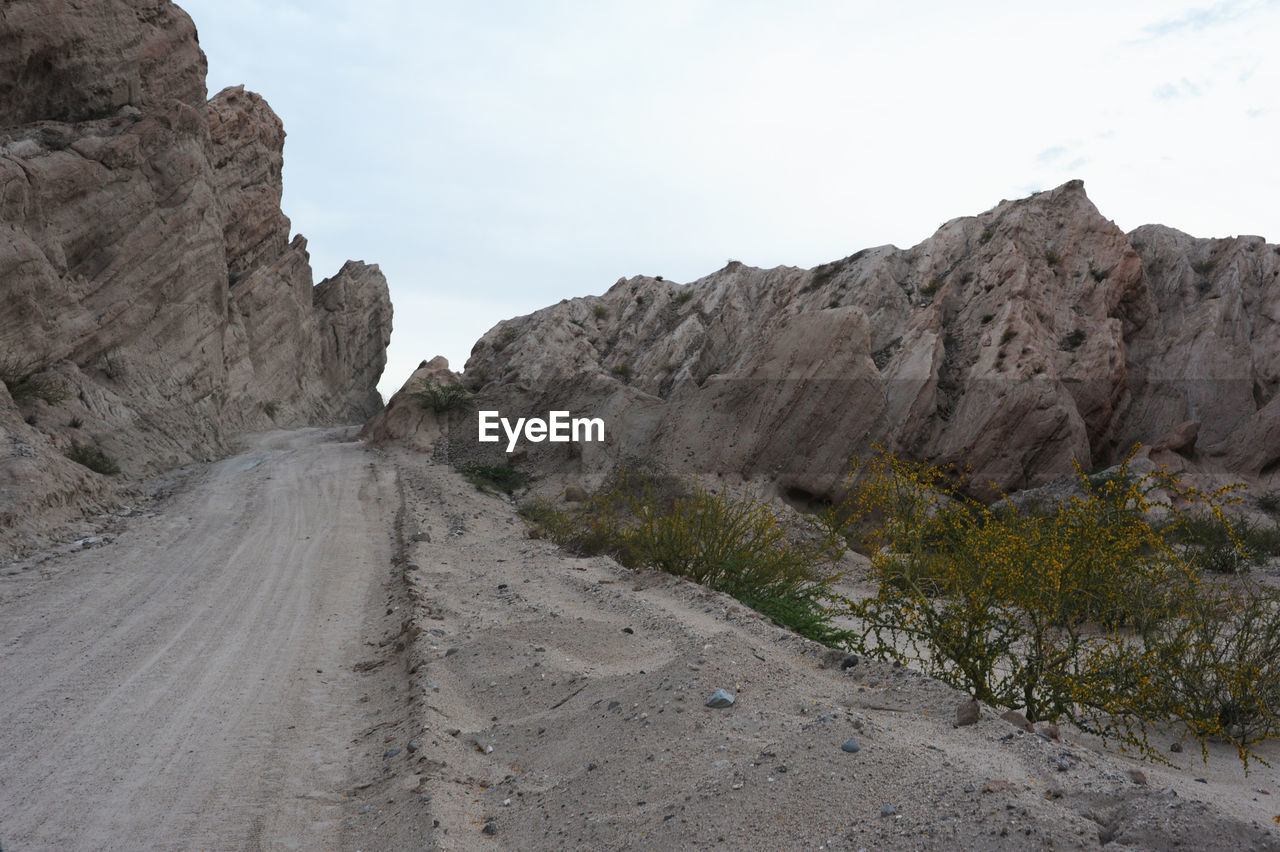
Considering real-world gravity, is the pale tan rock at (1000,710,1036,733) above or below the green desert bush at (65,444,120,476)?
below

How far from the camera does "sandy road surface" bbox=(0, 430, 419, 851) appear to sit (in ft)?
14.2

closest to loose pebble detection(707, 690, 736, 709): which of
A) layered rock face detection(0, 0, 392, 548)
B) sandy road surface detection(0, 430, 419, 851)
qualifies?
sandy road surface detection(0, 430, 419, 851)

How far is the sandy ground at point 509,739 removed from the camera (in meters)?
3.68

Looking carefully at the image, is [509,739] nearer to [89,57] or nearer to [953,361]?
[953,361]

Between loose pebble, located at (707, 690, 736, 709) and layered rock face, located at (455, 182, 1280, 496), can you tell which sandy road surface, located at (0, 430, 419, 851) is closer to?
loose pebble, located at (707, 690, 736, 709)

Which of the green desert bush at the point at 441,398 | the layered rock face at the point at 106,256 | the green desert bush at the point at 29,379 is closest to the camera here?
the green desert bush at the point at 29,379

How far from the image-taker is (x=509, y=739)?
5.42m

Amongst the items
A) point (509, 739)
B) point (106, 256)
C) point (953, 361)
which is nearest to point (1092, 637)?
point (509, 739)

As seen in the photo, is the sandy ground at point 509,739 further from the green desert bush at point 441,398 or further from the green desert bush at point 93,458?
the green desert bush at point 441,398

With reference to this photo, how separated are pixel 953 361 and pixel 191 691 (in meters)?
20.2

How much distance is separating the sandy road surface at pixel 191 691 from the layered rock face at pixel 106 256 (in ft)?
10.5

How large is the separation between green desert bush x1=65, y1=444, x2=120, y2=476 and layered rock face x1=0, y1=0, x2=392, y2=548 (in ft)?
0.79

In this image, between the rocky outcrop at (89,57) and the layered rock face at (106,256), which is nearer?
the layered rock face at (106,256)

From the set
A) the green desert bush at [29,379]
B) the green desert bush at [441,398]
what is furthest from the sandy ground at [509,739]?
the green desert bush at [441,398]
